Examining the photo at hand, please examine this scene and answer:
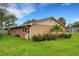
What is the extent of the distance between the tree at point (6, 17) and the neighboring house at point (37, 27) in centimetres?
17

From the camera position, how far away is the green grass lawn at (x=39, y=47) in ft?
20.7

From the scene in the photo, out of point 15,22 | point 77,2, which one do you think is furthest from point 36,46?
point 77,2

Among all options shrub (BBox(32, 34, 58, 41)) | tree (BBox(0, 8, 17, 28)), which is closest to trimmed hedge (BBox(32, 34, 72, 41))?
shrub (BBox(32, 34, 58, 41))

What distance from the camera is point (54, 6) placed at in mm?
6414

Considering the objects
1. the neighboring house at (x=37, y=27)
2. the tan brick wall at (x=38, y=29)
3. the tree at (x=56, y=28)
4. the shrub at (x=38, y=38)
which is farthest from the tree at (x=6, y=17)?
the tree at (x=56, y=28)

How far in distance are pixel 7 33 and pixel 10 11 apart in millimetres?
438

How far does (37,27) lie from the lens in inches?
255

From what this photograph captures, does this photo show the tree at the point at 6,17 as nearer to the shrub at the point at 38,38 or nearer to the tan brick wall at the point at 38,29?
the tan brick wall at the point at 38,29

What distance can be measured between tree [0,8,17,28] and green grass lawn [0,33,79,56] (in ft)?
0.91

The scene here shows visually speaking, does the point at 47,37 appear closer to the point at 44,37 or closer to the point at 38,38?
the point at 44,37

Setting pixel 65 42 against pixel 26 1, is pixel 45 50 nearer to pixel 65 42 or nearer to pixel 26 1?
pixel 65 42

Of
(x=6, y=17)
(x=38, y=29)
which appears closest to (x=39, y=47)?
(x=38, y=29)

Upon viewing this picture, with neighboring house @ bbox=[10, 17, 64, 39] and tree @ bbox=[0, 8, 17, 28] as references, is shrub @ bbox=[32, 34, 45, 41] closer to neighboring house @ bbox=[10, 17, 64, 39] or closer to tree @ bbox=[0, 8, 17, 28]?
neighboring house @ bbox=[10, 17, 64, 39]

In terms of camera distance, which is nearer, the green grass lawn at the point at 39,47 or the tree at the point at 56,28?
the green grass lawn at the point at 39,47
